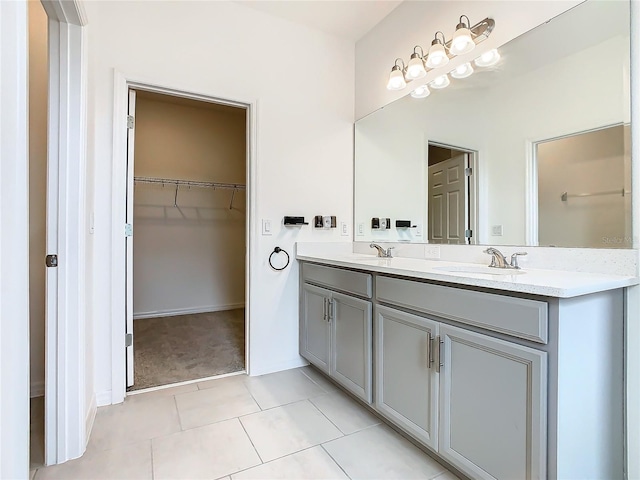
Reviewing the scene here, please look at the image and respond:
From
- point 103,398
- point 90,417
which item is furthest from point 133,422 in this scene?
point 103,398

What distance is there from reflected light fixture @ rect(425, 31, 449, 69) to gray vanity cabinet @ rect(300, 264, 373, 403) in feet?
4.55

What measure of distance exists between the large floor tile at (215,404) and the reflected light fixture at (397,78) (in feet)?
7.56

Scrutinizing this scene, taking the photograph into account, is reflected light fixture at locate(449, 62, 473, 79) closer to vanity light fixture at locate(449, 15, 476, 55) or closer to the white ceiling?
vanity light fixture at locate(449, 15, 476, 55)

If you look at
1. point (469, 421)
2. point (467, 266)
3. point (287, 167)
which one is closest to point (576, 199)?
point (467, 266)

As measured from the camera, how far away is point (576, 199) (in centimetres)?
149

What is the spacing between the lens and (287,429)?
5.76 feet

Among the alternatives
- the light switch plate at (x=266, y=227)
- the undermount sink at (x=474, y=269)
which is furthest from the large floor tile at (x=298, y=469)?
the light switch plate at (x=266, y=227)

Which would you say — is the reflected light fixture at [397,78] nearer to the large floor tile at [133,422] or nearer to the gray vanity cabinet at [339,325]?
the gray vanity cabinet at [339,325]

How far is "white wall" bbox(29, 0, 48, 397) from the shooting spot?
202 cm

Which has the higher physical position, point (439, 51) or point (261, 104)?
point (439, 51)

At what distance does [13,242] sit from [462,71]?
220cm

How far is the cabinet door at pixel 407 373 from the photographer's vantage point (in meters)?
1.43

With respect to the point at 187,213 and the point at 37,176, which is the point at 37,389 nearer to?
the point at 37,176

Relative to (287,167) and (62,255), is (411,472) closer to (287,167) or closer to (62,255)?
(62,255)
